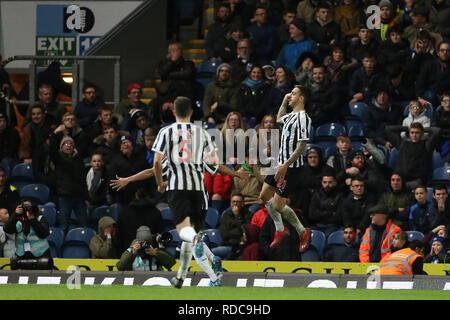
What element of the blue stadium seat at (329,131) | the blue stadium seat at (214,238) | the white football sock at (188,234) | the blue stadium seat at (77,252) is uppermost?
the blue stadium seat at (329,131)

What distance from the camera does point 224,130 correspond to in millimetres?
13875

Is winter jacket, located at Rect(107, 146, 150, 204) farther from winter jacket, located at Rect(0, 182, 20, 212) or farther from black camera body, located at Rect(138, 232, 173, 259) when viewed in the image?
black camera body, located at Rect(138, 232, 173, 259)

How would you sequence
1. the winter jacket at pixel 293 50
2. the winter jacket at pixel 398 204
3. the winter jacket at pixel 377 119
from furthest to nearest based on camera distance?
the winter jacket at pixel 293 50
the winter jacket at pixel 377 119
the winter jacket at pixel 398 204

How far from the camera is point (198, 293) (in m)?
9.79

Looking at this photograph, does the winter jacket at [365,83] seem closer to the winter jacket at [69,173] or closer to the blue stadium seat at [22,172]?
the winter jacket at [69,173]

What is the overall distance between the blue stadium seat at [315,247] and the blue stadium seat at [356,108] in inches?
105

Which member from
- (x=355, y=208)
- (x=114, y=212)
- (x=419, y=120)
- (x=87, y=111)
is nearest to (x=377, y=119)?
(x=419, y=120)

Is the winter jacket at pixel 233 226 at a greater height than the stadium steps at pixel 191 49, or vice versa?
the stadium steps at pixel 191 49

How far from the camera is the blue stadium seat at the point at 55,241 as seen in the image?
14.2 m

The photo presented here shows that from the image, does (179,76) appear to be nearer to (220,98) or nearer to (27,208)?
(220,98)

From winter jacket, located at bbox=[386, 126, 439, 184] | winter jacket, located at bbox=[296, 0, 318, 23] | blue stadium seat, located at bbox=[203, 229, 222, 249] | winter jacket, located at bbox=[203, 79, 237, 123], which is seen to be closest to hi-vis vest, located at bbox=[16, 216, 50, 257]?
blue stadium seat, located at bbox=[203, 229, 222, 249]


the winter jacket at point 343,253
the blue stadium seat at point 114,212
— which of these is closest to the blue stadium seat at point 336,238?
the winter jacket at point 343,253

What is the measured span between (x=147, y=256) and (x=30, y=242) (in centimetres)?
157

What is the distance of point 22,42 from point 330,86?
7489 millimetres
